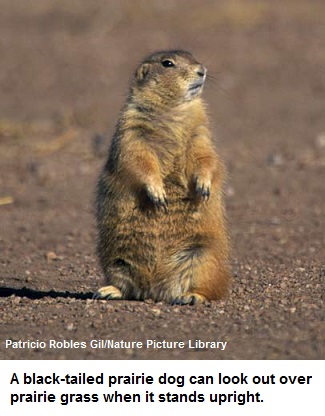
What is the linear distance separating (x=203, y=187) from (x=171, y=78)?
2.83 feet

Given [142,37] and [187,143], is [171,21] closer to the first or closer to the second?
[142,37]

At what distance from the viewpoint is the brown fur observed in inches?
236

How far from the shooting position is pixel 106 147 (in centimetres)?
1204

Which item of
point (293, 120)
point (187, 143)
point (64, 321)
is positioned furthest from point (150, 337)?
point (293, 120)

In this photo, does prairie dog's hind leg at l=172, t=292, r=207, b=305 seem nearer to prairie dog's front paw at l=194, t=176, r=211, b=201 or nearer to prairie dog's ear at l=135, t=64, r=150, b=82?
prairie dog's front paw at l=194, t=176, r=211, b=201

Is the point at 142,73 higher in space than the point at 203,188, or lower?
higher

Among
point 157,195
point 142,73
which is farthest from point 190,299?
point 142,73

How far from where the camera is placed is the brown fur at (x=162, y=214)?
598 cm

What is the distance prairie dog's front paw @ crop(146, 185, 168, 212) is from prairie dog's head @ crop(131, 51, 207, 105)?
0.70 meters

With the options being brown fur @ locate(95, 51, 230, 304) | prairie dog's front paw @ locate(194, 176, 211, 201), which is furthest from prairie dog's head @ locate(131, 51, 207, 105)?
prairie dog's front paw @ locate(194, 176, 211, 201)

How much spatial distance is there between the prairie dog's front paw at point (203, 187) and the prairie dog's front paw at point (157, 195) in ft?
0.61

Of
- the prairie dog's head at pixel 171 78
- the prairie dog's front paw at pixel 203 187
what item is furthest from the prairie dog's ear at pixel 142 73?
the prairie dog's front paw at pixel 203 187

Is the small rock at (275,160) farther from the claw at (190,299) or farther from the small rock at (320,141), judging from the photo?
the claw at (190,299)

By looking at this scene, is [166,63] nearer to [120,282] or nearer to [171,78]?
[171,78]
